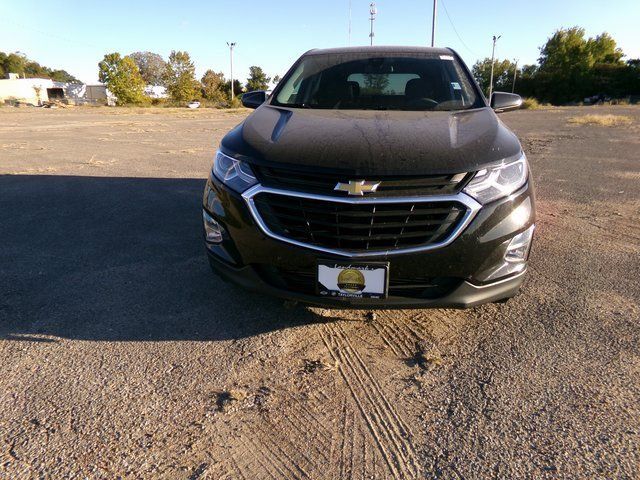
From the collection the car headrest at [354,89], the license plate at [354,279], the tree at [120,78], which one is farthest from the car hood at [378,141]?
the tree at [120,78]

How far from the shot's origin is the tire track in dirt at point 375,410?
5.74 feet

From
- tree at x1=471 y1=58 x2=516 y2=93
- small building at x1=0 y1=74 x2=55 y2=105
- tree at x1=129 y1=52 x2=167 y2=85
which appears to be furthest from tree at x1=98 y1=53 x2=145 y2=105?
tree at x1=471 y1=58 x2=516 y2=93

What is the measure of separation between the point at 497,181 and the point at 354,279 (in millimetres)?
888

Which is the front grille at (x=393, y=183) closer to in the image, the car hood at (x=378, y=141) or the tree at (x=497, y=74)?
the car hood at (x=378, y=141)

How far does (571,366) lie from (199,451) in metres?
1.83

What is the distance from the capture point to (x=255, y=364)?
2354mm

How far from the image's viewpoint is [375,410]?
79.6 inches

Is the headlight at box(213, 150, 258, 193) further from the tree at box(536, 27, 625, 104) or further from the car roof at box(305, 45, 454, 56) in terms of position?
the tree at box(536, 27, 625, 104)

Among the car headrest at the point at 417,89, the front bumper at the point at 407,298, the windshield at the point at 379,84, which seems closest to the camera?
the front bumper at the point at 407,298

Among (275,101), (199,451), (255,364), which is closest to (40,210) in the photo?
(275,101)

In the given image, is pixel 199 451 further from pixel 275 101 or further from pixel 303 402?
pixel 275 101

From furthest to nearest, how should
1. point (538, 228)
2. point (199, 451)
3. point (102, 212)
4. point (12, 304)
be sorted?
point (102, 212)
point (538, 228)
point (12, 304)
point (199, 451)

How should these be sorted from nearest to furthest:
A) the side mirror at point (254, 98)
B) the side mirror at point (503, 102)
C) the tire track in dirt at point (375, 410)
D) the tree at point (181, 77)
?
the tire track in dirt at point (375, 410)
the side mirror at point (503, 102)
the side mirror at point (254, 98)
the tree at point (181, 77)

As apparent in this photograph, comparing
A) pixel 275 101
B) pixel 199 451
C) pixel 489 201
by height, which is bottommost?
pixel 199 451
